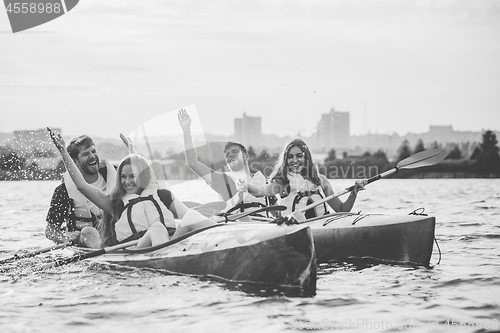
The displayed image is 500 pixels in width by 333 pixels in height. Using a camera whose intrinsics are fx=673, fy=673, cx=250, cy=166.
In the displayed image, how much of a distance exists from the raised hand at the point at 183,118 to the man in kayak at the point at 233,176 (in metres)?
0.49

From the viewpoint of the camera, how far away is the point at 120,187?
7258mm

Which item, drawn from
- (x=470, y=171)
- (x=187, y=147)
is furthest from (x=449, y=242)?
(x=470, y=171)

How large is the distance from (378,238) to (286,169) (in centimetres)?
156

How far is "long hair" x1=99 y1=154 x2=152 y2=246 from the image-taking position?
23.5 feet

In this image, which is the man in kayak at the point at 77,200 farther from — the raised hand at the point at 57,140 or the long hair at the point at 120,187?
the raised hand at the point at 57,140

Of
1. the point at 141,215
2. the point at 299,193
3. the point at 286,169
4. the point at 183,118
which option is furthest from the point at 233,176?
the point at 141,215

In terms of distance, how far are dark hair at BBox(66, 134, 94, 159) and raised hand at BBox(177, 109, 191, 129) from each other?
1.15 meters

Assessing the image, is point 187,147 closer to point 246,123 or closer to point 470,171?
point 246,123

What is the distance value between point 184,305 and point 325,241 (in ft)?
8.83

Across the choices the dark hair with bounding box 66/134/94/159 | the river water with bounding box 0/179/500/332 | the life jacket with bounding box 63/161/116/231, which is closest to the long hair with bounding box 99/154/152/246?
the river water with bounding box 0/179/500/332

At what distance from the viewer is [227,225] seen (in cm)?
701

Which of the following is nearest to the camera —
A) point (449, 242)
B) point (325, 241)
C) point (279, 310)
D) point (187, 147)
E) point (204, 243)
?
point (279, 310)

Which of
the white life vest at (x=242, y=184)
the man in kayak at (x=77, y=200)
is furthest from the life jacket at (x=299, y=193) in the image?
the man in kayak at (x=77, y=200)

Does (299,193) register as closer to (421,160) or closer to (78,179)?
(421,160)
